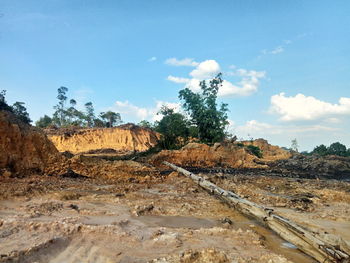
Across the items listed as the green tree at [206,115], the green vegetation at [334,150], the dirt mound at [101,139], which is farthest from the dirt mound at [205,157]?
the green vegetation at [334,150]

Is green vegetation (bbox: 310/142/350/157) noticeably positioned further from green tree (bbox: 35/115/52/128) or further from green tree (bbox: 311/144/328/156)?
green tree (bbox: 35/115/52/128)

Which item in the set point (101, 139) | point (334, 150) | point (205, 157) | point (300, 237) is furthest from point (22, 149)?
point (334, 150)

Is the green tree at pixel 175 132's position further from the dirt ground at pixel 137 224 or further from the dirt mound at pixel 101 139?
the dirt ground at pixel 137 224

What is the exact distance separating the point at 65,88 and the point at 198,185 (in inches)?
2101

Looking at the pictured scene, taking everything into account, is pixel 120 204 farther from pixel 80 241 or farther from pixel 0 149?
pixel 0 149

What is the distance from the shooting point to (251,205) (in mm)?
5348

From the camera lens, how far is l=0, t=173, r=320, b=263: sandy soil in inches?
132

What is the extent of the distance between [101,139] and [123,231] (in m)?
36.3

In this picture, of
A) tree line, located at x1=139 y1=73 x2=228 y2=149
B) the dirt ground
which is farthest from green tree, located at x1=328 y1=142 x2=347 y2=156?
the dirt ground

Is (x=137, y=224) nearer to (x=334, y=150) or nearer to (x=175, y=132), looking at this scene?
(x=175, y=132)

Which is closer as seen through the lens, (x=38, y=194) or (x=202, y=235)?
(x=202, y=235)

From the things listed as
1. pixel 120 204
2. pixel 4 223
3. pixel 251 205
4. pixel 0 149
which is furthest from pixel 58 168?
pixel 251 205

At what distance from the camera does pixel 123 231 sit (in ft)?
13.7

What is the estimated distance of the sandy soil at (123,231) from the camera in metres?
3.36
